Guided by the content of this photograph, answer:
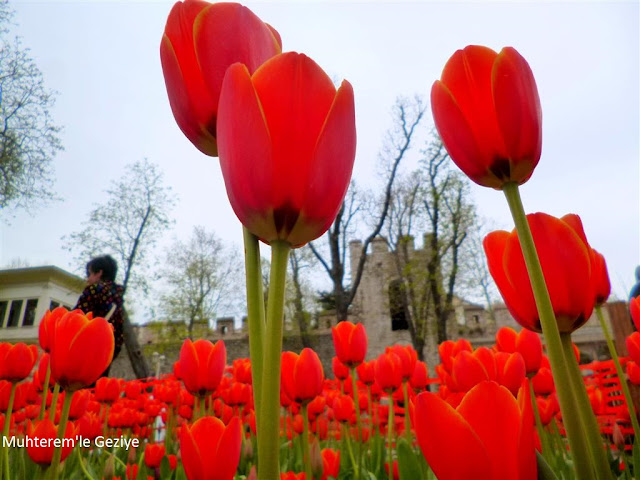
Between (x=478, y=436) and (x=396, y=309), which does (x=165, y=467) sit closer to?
(x=478, y=436)

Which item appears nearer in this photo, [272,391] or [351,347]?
[272,391]

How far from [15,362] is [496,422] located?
4.83 ft

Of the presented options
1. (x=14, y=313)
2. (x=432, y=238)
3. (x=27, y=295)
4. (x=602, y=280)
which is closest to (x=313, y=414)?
(x=602, y=280)

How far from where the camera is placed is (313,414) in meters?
1.99

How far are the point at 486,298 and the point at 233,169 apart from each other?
812 inches

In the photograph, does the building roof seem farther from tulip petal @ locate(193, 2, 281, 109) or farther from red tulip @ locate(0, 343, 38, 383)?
tulip petal @ locate(193, 2, 281, 109)

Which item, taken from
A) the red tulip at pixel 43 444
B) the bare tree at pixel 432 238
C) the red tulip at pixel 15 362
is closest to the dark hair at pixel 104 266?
the red tulip at pixel 15 362

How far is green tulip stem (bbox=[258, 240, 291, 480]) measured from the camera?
0.31m

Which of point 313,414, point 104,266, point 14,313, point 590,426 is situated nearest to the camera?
point 590,426

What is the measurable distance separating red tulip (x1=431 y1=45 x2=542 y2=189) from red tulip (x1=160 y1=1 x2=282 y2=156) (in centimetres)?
22

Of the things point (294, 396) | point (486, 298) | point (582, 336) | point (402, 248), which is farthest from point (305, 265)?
point (294, 396)

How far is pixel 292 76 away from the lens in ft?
1.23

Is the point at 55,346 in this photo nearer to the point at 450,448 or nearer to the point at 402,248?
the point at 450,448

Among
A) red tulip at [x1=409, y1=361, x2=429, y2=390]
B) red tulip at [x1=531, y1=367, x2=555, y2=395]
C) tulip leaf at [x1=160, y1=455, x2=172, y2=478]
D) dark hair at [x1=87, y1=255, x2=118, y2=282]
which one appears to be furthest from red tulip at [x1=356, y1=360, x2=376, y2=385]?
dark hair at [x1=87, y1=255, x2=118, y2=282]
